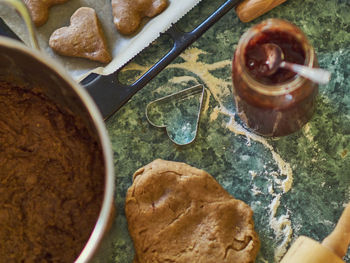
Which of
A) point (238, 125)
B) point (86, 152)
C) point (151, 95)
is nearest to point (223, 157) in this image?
point (238, 125)

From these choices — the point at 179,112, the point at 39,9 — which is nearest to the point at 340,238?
the point at 179,112

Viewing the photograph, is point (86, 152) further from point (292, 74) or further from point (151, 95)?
point (292, 74)

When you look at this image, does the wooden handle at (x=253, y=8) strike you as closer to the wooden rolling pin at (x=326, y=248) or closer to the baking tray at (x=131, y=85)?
the baking tray at (x=131, y=85)

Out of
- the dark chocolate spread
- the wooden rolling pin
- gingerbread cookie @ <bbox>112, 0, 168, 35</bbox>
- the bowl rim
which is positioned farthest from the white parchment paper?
the wooden rolling pin

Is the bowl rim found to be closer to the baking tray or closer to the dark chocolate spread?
the dark chocolate spread

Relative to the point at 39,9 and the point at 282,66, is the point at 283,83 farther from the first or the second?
the point at 39,9

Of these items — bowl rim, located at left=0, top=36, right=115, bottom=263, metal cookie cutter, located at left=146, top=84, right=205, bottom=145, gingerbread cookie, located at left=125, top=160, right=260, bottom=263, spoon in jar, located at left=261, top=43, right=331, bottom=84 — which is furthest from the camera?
metal cookie cutter, located at left=146, top=84, right=205, bottom=145
